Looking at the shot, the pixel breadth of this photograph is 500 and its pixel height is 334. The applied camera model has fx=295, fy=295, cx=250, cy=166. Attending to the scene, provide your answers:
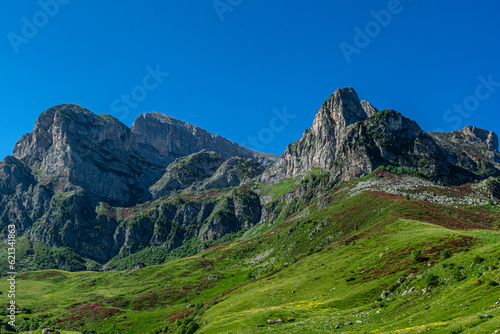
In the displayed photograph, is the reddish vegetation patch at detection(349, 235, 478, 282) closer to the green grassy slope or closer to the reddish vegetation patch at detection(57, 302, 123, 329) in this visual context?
the green grassy slope

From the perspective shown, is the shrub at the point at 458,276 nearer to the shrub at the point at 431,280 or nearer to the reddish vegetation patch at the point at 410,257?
the shrub at the point at 431,280

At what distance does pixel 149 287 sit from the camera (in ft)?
647

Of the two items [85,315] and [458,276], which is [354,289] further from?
[85,315]

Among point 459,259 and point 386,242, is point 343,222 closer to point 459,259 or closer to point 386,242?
point 386,242

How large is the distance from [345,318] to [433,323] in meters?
17.5

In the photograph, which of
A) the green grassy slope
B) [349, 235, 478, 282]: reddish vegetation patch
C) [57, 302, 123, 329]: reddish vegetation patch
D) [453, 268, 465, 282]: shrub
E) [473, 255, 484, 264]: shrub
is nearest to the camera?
the green grassy slope

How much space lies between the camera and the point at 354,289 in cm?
6675

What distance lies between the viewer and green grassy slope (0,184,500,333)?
38.8 m

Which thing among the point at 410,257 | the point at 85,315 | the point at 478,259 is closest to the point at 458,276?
the point at 478,259

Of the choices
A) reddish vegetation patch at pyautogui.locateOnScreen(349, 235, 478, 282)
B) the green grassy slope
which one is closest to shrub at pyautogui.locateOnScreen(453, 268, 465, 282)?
the green grassy slope

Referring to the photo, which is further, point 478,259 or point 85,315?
point 85,315

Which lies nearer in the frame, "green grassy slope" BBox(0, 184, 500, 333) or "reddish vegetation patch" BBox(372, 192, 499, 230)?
"green grassy slope" BBox(0, 184, 500, 333)

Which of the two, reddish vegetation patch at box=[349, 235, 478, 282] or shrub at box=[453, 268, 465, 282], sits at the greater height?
shrub at box=[453, 268, 465, 282]

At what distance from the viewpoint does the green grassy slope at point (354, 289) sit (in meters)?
38.8
